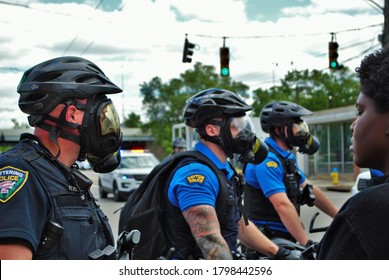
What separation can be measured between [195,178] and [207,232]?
30 cm

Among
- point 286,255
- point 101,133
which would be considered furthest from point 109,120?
point 286,255

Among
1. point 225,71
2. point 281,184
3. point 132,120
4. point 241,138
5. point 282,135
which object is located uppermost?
point 225,71

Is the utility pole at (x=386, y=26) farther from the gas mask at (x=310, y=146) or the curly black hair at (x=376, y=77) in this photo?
the curly black hair at (x=376, y=77)

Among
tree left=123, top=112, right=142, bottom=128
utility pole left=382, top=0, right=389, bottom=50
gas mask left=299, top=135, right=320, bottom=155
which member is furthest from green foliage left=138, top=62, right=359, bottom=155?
gas mask left=299, top=135, right=320, bottom=155

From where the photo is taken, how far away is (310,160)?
3459 cm

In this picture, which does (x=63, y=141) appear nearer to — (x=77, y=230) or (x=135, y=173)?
(x=77, y=230)

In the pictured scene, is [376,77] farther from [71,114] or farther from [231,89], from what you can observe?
[231,89]

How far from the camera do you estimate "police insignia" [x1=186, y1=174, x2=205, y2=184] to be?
2953mm

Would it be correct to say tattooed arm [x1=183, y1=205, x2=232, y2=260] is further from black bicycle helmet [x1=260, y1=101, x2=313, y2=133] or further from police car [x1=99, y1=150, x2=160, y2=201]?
police car [x1=99, y1=150, x2=160, y2=201]

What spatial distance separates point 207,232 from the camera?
287cm

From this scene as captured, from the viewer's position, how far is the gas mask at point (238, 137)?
340cm

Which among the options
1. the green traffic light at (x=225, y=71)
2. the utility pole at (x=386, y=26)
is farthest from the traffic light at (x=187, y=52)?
the utility pole at (x=386, y=26)

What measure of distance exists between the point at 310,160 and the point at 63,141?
109ft
